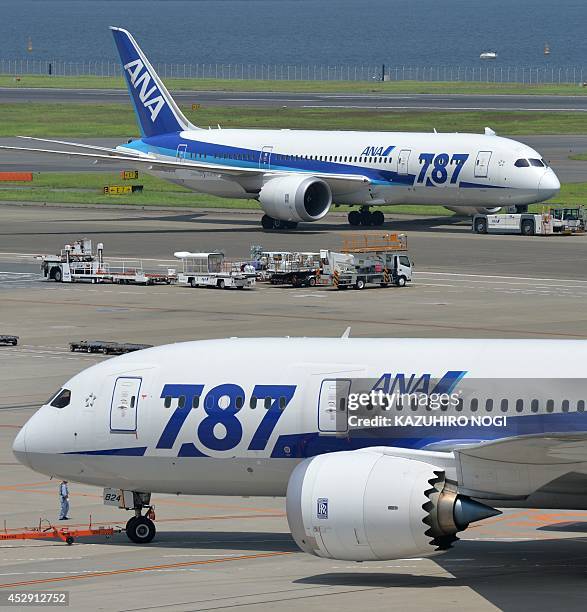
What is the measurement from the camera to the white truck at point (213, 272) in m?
80.2

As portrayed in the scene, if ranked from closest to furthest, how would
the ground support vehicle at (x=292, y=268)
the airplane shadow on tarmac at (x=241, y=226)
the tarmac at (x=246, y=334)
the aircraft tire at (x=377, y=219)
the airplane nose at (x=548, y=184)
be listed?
the tarmac at (x=246, y=334) < the ground support vehicle at (x=292, y=268) < the airplane nose at (x=548, y=184) < the airplane shadow on tarmac at (x=241, y=226) < the aircraft tire at (x=377, y=219)

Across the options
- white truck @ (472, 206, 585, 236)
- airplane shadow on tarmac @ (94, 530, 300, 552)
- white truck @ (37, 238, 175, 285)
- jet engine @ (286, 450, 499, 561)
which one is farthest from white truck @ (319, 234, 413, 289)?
jet engine @ (286, 450, 499, 561)

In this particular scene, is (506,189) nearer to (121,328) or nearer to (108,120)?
(121,328)

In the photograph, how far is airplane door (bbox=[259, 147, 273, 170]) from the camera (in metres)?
104

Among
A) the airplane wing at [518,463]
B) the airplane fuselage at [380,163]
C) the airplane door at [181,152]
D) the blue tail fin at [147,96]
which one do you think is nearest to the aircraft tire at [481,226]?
the airplane fuselage at [380,163]

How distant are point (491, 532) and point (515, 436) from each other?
493 cm

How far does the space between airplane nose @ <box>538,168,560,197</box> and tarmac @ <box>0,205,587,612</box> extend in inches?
119

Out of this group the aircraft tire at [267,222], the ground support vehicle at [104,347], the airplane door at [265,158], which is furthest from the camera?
the airplane door at [265,158]

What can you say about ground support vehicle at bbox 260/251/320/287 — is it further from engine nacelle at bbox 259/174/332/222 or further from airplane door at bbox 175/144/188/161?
airplane door at bbox 175/144/188/161

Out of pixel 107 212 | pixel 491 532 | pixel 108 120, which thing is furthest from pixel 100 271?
pixel 108 120

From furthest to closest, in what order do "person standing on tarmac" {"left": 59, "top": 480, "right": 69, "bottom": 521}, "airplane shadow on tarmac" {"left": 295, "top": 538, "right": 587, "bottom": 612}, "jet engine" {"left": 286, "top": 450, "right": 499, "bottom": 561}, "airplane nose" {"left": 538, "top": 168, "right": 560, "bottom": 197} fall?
"airplane nose" {"left": 538, "top": 168, "right": 560, "bottom": 197} → "person standing on tarmac" {"left": 59, "top": 480, "right": 69, "bottom": 521} → "jet engine" {"left": 286, "top": 450, "right": 499, "bottom": 561} → "airplane shadow on tarmac" {"left": 295, "top": 538, "right": 587, "bottom": 612}

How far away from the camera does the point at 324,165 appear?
103 meters

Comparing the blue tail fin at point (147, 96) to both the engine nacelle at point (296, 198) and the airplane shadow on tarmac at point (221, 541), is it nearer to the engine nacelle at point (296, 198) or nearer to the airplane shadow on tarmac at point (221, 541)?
the engine nacelle at point (296, 198)

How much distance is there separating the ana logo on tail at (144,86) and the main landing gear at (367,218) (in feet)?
50.6
